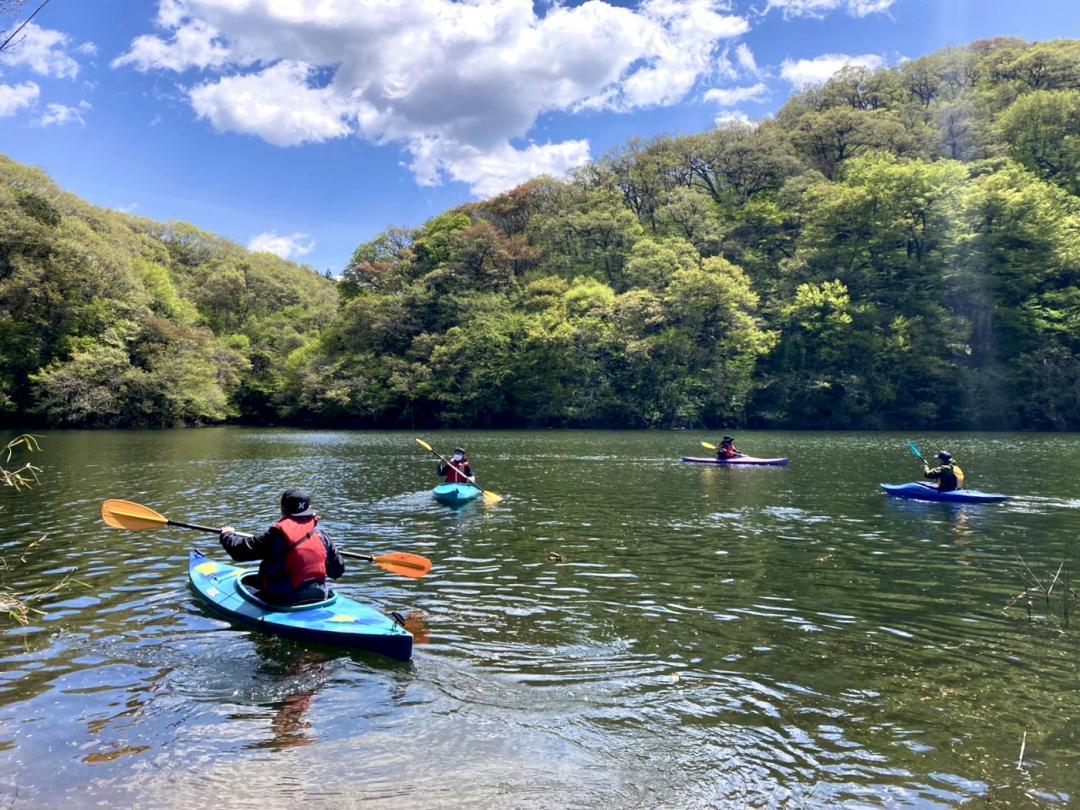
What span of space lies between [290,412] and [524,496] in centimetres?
4944

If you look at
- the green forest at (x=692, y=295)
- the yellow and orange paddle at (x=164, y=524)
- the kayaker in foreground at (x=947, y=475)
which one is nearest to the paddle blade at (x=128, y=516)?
the yellow and orange paddle at (x=164, y=524)

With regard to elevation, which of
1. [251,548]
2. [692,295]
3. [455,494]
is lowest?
[455,494]

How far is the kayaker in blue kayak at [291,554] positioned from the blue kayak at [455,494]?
30.6 ft

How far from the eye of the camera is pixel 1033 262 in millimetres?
48125

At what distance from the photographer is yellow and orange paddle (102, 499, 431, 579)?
32.0ft

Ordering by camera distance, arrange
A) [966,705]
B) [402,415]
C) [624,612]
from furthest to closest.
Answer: [402,415]
[624,612]
[966,705]

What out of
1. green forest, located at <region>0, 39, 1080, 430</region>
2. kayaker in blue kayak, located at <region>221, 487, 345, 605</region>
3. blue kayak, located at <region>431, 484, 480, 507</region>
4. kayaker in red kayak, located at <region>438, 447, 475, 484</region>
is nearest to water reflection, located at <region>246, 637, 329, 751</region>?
kayaker in blue kayak, located at <region>221, 487, 345, 605</region>

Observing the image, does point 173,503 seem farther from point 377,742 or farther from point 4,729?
point 377,742

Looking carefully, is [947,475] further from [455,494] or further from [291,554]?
[291,554]

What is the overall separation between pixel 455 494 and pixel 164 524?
8173 mm

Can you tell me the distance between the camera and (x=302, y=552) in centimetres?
807

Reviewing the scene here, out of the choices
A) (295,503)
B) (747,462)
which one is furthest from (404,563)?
(747,462)

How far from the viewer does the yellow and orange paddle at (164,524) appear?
9758 millimetres

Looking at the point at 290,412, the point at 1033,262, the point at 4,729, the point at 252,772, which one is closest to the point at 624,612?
the point at 252,772
